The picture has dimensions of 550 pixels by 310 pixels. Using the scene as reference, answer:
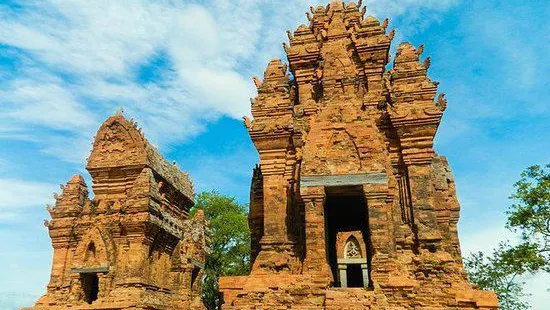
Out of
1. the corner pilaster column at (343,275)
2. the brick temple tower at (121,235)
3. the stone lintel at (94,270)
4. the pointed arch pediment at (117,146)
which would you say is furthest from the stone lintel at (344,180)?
the stone lintel at (94,270)

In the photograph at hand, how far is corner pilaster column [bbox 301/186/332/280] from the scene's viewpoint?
9.19m

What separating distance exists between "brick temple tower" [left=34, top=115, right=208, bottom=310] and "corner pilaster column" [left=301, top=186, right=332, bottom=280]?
6.15 meters

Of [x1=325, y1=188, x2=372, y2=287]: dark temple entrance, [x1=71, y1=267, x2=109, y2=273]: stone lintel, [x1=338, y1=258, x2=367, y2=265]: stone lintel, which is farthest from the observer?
[x1=71, y1=267, x2=109, y2=273]: stone lintel

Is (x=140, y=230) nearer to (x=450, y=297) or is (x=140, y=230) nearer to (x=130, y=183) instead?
(x=130, y=183)

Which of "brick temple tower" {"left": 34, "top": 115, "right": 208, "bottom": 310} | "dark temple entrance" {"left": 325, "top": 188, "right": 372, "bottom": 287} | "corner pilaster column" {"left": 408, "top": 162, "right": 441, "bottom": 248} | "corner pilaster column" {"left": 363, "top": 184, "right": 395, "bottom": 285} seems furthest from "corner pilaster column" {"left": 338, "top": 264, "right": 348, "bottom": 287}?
"brick temple tower" {"left": 34, "top": 115, "right": 208, "bottom": 310}

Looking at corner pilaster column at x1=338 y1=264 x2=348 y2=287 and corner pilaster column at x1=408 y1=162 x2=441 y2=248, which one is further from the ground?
corner pilaster column at x1=408 y1=162 x2=441 y2=248

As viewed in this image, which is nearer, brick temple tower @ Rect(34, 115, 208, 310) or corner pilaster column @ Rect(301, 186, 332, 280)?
corner pilaster column @ Rect(301, 186, 332, 280)

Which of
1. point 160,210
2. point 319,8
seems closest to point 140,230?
point 160,210

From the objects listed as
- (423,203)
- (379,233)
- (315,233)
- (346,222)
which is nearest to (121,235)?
(346,222)

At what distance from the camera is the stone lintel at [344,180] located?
942cm

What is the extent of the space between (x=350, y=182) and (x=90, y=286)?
9446 mm

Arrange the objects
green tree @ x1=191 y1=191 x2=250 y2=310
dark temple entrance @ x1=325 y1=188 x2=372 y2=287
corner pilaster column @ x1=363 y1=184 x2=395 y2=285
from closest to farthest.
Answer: corner pilaster column @ x1=363 y1=184 x2=395 y2=285, dark temple entrance @ x1=325 y1=188 x2=372 y2=287, green tree @ x1=191 y1=191 x2=250 y2=310

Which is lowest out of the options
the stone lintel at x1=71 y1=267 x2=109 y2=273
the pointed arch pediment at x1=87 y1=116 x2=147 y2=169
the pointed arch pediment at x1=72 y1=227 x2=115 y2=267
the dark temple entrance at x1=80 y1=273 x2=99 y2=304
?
the dark temple entrance at x1=80 y1=273 x2=99 y2=304

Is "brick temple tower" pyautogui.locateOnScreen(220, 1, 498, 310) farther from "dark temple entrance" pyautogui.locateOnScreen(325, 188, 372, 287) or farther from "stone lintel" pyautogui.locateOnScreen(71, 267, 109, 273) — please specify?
"stone lintel" pyautogui.locateOnScreen(71, 267, 109, 273)
